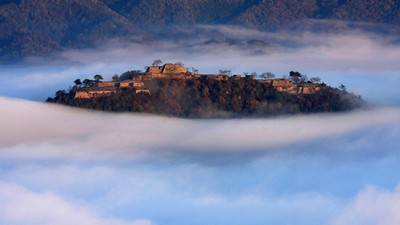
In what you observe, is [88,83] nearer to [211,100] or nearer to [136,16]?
[211,100]

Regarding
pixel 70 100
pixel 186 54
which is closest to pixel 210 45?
pixel 186 54

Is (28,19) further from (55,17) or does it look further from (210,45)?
(210,45)

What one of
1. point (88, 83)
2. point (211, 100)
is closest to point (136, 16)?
point (88, 83)

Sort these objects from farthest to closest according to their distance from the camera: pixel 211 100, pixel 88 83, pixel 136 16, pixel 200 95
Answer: pixel 136 16, pixel 88 83, pixel 200 95, pixel 211 100

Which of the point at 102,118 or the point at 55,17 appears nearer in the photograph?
the point at 102,118

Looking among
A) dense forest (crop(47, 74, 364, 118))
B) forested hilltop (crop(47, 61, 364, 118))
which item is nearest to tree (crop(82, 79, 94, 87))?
forested hilltop (crop(47, 61, 364, 118))
